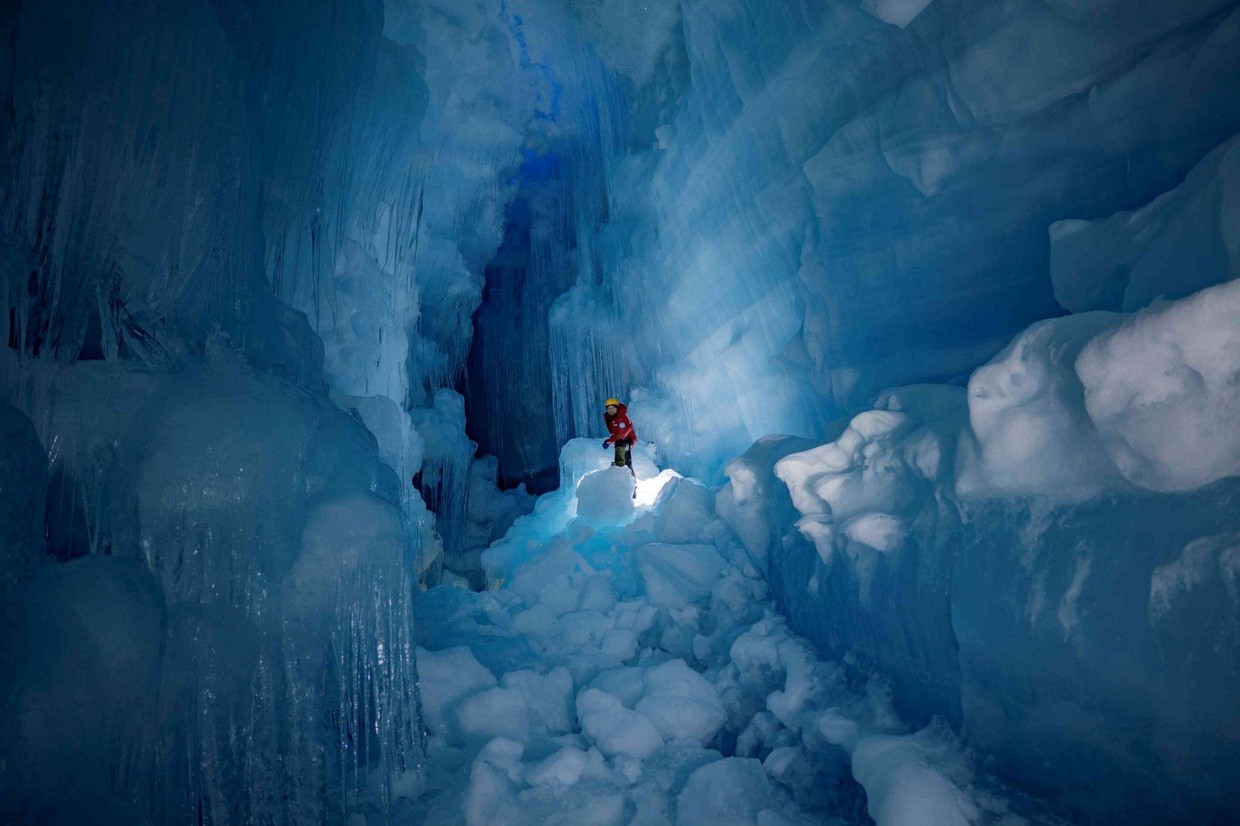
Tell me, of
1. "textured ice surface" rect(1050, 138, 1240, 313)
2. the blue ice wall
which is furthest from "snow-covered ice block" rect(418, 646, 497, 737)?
"textured ice surface" rect(1050, 138, 1240, 313)

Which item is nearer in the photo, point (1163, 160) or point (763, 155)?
point (1163, 160)

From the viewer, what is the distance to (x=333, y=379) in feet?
25.8

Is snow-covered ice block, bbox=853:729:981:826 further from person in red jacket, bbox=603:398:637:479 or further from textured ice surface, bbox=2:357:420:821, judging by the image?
person in red jacket, bbox=603:398:637:479

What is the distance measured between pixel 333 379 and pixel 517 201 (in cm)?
834

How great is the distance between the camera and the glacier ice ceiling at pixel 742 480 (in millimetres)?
2438

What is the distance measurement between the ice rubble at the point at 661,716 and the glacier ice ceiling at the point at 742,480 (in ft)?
0.10

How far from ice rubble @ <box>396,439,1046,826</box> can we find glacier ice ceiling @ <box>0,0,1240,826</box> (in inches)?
1.2

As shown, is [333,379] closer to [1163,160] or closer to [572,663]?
[572,663]

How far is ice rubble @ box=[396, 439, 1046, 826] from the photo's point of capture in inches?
130

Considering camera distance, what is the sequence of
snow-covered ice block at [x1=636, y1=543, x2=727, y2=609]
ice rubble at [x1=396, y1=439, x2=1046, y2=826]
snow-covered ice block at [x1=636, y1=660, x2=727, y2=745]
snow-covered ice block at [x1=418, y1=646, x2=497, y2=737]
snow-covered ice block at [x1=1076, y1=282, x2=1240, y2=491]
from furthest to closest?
snow-covered ice block at [x1=636, y1=543, x2=727, y2=609]
snow-covered ice block at [x1=418, y1=646, x2=497, y2=737]
snow-covered ice block at [x1=636, y1=660, x2=727, y2=745]
ice rubble at [x1=396, y1=439, x2=1046, y2=826]
snow-covered ice block at [x1=1076, y1=282, x2=1240, y2=491]

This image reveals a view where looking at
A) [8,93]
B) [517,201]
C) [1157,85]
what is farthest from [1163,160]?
[517,201]

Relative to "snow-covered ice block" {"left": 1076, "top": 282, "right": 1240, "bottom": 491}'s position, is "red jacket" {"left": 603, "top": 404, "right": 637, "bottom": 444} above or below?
above

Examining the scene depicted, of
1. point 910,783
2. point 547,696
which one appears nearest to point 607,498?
point 547,696

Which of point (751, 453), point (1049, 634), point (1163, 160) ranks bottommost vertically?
point (1049, 634)
